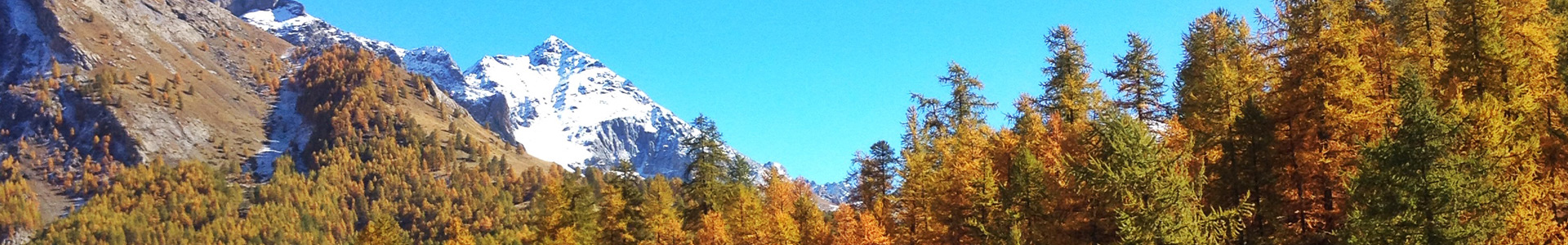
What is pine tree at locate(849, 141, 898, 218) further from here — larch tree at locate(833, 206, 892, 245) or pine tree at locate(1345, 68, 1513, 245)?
pine tree at locate(1345, 68, 1513, 245)

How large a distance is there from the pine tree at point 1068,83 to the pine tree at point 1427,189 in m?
18.4

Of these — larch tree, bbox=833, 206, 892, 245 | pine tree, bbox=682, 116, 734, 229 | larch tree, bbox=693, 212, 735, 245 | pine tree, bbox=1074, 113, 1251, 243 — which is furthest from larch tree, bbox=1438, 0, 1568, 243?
pine tree, bbox=682, 116, 734, 229

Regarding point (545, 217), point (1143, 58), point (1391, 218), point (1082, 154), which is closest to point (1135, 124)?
point (1391, 218)

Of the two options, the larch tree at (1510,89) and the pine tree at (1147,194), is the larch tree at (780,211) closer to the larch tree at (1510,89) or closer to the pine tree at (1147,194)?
the pine tree at (1147,194)

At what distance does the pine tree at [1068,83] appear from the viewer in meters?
40.0

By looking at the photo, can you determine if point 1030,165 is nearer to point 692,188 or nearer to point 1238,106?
point 1238,106

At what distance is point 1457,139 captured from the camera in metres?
21.3

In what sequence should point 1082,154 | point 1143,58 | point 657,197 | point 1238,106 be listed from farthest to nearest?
1. point 657,197
2. point 1143,58
3. point 1082,154
4. point 1238,106

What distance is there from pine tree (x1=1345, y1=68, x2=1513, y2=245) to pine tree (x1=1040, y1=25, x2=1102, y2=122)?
1835 cm

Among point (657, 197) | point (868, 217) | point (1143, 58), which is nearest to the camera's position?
point (868, 217)

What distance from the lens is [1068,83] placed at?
132 feet

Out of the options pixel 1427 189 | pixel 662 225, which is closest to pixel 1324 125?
pixel 1427 189

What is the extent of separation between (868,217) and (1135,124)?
16778mm

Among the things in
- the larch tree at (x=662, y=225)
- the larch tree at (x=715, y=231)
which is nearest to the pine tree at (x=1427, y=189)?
the larch tree at (x=715, y=231)
